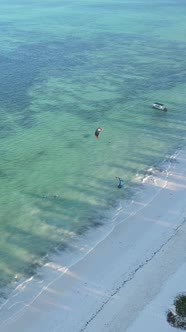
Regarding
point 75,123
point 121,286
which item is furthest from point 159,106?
point 121,286

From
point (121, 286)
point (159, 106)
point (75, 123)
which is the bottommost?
point (121, 286)

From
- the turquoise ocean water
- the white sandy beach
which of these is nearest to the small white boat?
the turquoise ocean water

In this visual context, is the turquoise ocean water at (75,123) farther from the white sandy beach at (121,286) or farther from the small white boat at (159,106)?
the white sandy beach at (121,286)

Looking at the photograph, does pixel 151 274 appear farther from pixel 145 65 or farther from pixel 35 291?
pixel 145 65

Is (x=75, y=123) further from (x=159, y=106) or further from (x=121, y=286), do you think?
(x=121, y=286)

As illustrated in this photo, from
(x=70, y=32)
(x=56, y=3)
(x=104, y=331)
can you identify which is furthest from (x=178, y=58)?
(x=56, y=3)

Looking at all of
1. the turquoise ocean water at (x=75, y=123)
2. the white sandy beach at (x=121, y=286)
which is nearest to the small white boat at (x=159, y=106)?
the turquoise ocean water at (x=75, y=123)
